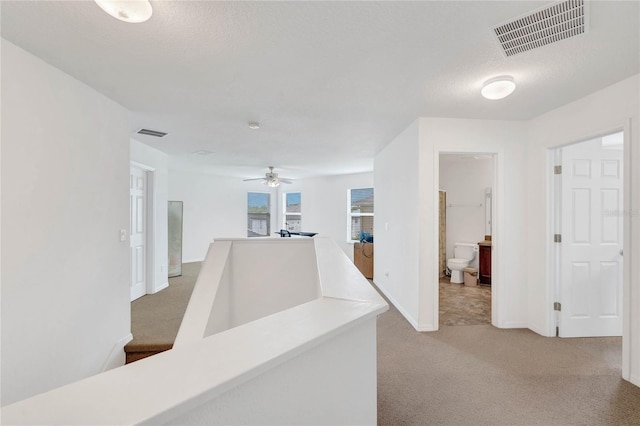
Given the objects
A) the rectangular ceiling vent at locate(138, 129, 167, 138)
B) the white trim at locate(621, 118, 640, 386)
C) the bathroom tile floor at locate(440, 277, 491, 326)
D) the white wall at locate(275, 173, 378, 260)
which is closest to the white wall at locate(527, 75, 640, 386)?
the white trim at locate(621, 118, 640, 386)

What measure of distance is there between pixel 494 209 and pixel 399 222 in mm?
1144

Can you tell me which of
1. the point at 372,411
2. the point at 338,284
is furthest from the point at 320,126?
the point at 372,411

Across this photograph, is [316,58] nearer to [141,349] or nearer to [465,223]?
[141,349]

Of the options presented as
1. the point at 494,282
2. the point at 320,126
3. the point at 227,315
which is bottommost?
the point at 227,315

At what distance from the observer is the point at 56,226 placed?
6.96 ft

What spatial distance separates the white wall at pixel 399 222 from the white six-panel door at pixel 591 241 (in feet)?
5.09

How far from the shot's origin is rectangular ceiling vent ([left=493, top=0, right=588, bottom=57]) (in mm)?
1511

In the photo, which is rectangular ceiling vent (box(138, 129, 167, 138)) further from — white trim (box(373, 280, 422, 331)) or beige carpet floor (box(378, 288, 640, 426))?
white trim (box(373, 280, 422, 331))

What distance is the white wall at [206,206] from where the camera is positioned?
23.6 ft

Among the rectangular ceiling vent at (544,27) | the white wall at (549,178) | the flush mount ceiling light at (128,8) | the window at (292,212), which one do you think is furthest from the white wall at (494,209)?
the window at (292,212)

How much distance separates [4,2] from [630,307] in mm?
4590

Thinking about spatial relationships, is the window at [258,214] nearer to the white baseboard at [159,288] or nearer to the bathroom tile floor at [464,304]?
the white baseboard at [159,288]

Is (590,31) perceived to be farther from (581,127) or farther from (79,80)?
(79,80)

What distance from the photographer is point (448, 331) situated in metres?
3.20
